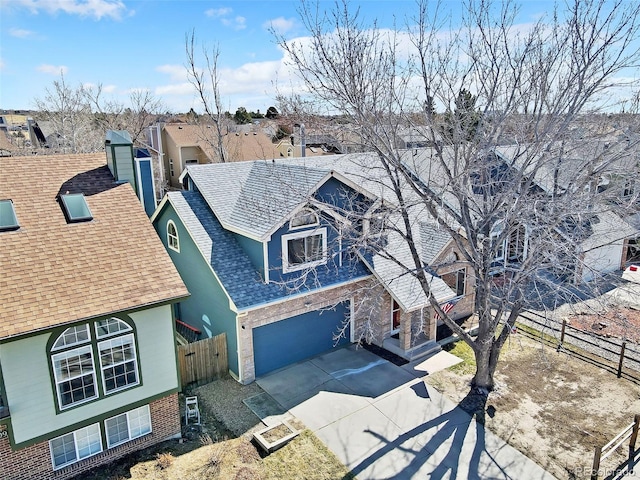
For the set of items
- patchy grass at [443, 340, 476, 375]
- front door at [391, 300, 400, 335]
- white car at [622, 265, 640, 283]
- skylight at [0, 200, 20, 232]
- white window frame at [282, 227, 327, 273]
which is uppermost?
skylight at [0, 200, 20, 232]

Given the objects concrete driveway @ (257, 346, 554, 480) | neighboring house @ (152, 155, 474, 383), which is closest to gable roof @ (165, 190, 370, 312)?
neighboring house @ (152, 155, 474, 383)

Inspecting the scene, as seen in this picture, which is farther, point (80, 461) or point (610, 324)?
point (610, 324)

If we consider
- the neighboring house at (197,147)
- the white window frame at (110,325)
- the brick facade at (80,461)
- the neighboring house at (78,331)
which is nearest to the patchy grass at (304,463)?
the brick facade at (80,461)

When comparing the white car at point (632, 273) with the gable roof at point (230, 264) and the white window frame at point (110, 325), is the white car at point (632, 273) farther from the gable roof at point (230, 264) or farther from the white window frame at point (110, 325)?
the white window frame at point (110, 325)

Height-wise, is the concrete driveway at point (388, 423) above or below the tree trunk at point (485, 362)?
below

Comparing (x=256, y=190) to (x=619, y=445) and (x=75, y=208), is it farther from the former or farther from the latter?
(x=619, y=445)

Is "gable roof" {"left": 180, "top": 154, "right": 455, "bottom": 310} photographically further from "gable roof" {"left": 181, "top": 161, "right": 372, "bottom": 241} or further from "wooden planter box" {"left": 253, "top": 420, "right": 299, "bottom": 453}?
"wooden planter box" {"left": 253, "top": 420, "right": 299, "bottom": 453}

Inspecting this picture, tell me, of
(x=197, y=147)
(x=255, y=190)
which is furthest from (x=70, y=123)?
(x=255, y=190)
